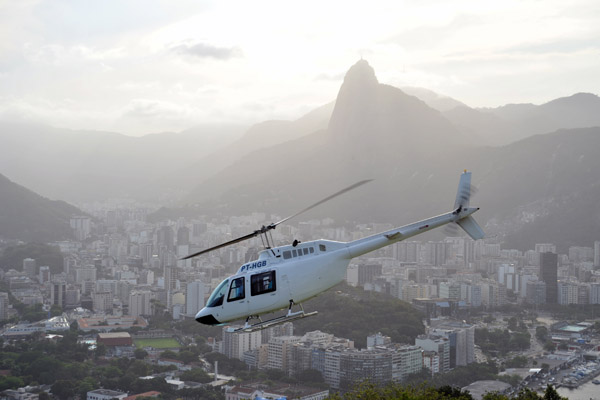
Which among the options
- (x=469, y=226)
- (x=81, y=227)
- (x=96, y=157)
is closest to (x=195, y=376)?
(x=469, y=226)

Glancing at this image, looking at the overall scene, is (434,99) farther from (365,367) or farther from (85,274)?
(365,367)

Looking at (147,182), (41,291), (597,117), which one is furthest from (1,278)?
(147,182)

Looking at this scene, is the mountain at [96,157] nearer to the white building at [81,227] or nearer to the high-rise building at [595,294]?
the white building at [81,227]

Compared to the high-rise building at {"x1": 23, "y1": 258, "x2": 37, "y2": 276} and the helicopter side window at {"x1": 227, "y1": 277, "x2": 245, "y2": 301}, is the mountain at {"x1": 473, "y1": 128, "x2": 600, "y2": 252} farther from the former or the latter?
the helicopter side window at {"x1": 227, "y1": 277, "x2": 245, "y2": 301}

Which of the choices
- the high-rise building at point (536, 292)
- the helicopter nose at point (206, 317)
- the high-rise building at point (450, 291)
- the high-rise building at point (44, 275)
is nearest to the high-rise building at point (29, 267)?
the high-rise building at point (44, 275)

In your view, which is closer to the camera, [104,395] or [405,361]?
[104,395]

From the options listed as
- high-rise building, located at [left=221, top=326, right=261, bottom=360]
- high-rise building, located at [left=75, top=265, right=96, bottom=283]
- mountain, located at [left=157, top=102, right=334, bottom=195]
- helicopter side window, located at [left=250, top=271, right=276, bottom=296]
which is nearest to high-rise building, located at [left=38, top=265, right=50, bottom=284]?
high-rise building, located at [left=75, top=265, right=96, bottom=283]

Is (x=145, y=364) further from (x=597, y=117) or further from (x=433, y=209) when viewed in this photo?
(x=597, y=117)
